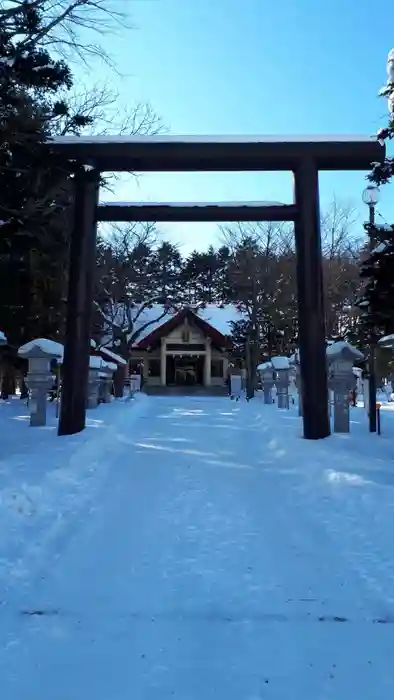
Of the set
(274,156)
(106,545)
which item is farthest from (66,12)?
(106,545)

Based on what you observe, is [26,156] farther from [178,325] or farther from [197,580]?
[178,325]

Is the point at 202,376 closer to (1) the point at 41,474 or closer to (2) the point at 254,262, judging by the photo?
(2) the point at 254,262

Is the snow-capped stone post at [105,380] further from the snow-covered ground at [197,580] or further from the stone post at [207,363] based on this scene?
the stone post at [207,363]

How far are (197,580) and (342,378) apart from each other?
30.6ft

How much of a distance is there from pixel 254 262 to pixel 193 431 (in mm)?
20937

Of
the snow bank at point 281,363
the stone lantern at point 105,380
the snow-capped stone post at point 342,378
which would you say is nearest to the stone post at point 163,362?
the stone lantern at point 105,380

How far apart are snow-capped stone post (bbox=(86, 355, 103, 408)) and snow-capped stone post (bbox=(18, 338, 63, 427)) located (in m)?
4.66

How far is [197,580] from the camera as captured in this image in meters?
4.47

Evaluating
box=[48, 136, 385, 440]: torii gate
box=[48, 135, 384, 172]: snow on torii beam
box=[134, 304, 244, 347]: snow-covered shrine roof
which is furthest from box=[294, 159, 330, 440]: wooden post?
box=[134, 304, 244, 347]: snow-covered shrine roof

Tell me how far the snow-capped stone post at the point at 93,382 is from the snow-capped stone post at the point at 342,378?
8.44 metres

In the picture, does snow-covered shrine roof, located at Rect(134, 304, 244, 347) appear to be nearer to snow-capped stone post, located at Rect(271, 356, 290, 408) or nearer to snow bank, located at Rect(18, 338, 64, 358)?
snow-capped stone post, located at Rect(271, 356, 290, 408)

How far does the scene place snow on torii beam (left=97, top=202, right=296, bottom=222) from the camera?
13.0 meters

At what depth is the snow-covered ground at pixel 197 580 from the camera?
3.14 m

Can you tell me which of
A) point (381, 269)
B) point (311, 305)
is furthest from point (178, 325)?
point (381, 269)
